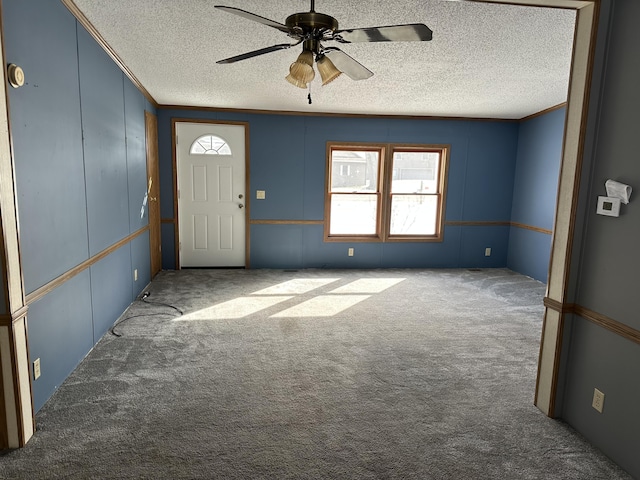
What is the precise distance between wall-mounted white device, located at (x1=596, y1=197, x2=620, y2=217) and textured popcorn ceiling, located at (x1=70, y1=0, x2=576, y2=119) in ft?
4.29

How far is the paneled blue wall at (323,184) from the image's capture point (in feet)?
19.6

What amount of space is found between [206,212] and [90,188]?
115 inches

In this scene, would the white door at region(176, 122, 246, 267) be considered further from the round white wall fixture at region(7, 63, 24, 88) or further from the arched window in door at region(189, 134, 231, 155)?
the round white wall fixture at region(7, 63, 24, 88)

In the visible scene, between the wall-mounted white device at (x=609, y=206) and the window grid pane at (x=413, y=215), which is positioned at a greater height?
the wall-mounted white device at (x=609, y=206)

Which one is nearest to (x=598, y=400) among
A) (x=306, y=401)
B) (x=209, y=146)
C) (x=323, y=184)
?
(x=306, y=401)

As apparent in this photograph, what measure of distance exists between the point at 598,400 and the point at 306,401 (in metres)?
1.62

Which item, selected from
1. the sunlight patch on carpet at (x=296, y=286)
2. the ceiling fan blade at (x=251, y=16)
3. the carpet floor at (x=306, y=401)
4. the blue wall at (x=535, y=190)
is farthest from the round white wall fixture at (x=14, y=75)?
the blue wall at (x=535, y=190)

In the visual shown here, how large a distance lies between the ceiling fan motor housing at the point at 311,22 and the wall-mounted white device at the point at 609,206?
1671 millimetres

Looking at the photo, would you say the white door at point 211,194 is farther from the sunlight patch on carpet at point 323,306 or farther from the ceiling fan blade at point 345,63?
the ceiling fan blade at point 345,63

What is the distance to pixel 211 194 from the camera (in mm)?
6016

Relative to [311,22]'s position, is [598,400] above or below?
below

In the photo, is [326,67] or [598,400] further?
[326,67]

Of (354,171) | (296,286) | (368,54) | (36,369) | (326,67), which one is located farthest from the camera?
(354,171)

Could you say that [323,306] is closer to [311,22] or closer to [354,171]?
[354,171]
